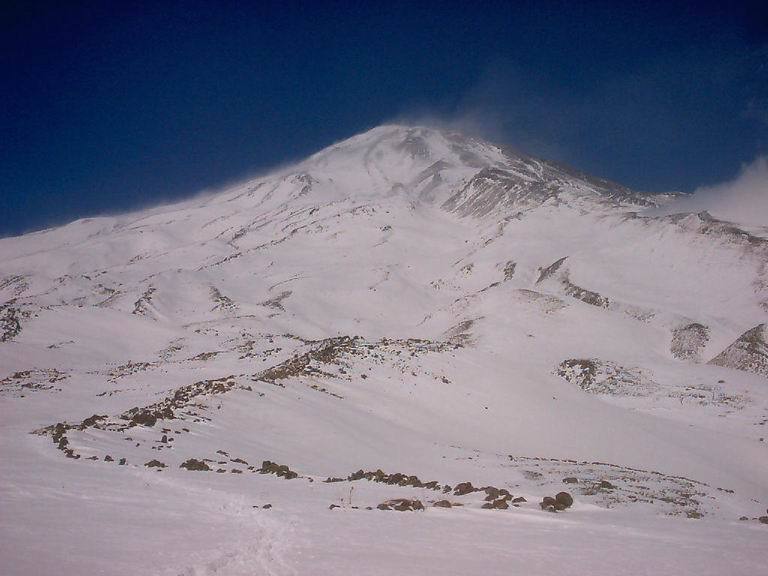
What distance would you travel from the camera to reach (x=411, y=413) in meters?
19.8

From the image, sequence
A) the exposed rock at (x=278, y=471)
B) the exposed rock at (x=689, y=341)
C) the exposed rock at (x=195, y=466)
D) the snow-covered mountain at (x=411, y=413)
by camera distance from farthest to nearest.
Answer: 1. the exposed rock at (x=689, y=341)
2. the exposed rock at (x=278, y=471)
3. the exposed rock at (x=195, y=466)
4. the snow-covered mountain at (x=411, y=413)

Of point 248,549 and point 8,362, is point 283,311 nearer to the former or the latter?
point 8,362

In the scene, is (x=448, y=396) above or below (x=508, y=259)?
below

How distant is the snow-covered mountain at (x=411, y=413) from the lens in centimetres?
564

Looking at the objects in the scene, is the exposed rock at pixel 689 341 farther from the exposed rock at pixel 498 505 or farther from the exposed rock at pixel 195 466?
the exposed rock at pixel 195 466

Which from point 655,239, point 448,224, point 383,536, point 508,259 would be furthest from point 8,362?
point 448,224

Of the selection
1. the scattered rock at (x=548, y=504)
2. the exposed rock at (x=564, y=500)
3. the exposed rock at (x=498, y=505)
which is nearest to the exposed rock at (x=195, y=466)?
the exposed rock at (x=498, y=505)

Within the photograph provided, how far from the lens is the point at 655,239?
62.8 m

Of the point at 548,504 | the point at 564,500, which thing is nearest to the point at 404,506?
the point at 548,504

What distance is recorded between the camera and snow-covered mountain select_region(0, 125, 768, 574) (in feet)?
18.5

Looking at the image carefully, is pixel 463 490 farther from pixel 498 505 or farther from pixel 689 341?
pixel 689 341

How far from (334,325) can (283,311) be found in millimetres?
7210

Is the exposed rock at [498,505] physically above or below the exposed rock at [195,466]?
above

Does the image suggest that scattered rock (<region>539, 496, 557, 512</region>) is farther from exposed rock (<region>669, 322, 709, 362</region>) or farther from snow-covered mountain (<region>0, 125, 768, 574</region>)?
exposed rock (<region>669, 322, 709, 362</region>)
